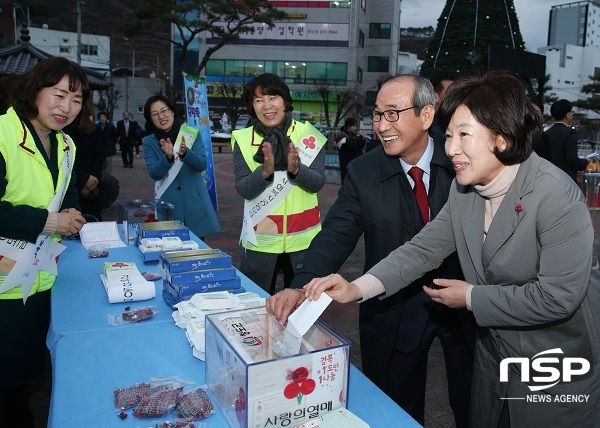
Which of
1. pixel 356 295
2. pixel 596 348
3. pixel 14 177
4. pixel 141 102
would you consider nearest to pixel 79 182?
pixel 14 177

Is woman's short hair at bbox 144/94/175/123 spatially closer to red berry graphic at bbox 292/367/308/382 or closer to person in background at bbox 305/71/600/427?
person in background at bbox 305/71/600/427

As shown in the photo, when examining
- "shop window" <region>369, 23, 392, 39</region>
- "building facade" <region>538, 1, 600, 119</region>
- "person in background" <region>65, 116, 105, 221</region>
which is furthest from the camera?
"building facade" <region>538, 1, 600, 119</region>

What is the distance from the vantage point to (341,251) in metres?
2.21

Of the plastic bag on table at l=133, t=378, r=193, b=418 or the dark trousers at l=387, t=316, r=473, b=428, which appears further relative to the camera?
the dark trousers at l=387, t=316, r=473, b=428

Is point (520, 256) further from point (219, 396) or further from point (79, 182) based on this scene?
point (79, 182)

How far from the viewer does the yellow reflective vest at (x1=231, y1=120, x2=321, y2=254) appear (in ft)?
10.3

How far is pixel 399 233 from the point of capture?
219 centimetres

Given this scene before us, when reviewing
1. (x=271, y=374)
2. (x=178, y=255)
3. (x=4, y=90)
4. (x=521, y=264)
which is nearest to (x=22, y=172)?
(x=178, y=255)

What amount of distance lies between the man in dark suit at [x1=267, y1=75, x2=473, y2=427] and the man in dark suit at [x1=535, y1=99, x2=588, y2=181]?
4896 mm

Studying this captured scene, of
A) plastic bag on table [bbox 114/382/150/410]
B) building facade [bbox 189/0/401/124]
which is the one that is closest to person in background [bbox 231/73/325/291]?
plastic bag on table [bbox 114/382/150/410]

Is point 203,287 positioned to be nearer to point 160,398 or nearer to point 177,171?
point 160,398

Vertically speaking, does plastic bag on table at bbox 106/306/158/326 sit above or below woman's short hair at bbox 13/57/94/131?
below

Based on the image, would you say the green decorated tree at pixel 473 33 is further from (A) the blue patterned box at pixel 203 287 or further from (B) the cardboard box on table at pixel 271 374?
(B) the cardboard box on table at pixel 271 374

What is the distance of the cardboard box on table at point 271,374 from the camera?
4.22 feet
